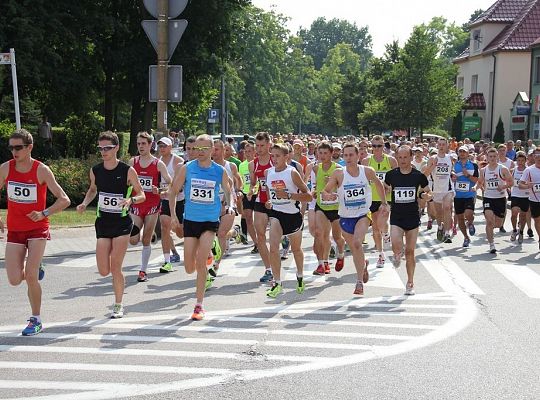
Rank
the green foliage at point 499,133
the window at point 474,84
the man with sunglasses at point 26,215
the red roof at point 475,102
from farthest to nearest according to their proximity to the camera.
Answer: the window at point 474,84, the red roof at point 475,102, the green foliage at point 499,133, the man with sunglasses at point 26,215

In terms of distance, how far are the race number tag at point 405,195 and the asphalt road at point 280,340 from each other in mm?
1222

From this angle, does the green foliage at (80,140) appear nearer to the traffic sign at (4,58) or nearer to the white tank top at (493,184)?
the traffic sign at (4,58)

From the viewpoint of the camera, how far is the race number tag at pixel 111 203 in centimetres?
893

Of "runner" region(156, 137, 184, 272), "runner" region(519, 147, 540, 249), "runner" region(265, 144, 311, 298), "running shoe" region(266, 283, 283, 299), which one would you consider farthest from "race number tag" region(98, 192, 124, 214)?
"runner" region(519, 147, 540, 249)

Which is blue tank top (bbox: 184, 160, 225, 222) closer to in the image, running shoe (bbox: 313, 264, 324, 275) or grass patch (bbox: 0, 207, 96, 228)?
running shoe (bbox: 313, 264, 324, 275)

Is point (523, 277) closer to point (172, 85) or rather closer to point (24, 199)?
point (24, 199)

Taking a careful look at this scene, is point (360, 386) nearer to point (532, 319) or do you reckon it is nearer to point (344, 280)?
point (532, 319)

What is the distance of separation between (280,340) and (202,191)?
2.11m

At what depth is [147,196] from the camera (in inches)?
458

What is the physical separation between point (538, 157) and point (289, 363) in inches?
426

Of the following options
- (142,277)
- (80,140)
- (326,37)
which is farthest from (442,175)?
(326,37)

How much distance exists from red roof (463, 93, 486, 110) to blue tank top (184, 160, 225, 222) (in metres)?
56.7

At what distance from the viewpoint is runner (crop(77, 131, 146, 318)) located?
8904 millimetres

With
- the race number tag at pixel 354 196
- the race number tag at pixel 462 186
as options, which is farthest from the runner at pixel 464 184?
the race number tag at pixel 354 196
